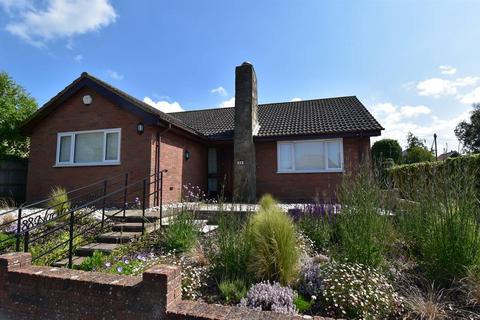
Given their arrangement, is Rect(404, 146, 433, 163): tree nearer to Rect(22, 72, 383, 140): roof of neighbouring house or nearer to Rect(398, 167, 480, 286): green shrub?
Rect(398, 167, 480, 286): green shrub

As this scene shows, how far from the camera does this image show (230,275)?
3.71m

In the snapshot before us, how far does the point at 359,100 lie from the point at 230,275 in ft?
47.3

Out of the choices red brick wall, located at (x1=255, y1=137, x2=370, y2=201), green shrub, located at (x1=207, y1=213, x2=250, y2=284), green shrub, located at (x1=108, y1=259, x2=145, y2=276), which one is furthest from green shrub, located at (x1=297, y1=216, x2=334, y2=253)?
red brick wall, located at (x1=255, y1=137, x2=370, y2=201)

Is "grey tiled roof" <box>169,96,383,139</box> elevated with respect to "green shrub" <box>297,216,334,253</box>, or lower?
elevated

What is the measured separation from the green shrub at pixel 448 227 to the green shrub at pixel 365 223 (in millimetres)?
497

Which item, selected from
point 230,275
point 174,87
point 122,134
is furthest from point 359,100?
point 230,275

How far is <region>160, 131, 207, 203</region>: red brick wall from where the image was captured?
10.2 meters

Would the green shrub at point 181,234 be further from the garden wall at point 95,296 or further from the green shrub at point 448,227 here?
the green shrub at point 448,227

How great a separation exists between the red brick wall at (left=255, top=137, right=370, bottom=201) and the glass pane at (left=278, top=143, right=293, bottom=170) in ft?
0.89

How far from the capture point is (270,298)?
308 centimetres

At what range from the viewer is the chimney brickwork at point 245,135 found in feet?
39.9

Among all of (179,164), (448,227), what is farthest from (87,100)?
(448,227)

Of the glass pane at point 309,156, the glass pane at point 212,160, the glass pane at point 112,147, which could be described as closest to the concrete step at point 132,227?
the glass pane at point 112,147

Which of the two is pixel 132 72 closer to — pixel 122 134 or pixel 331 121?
pixel 122 134
